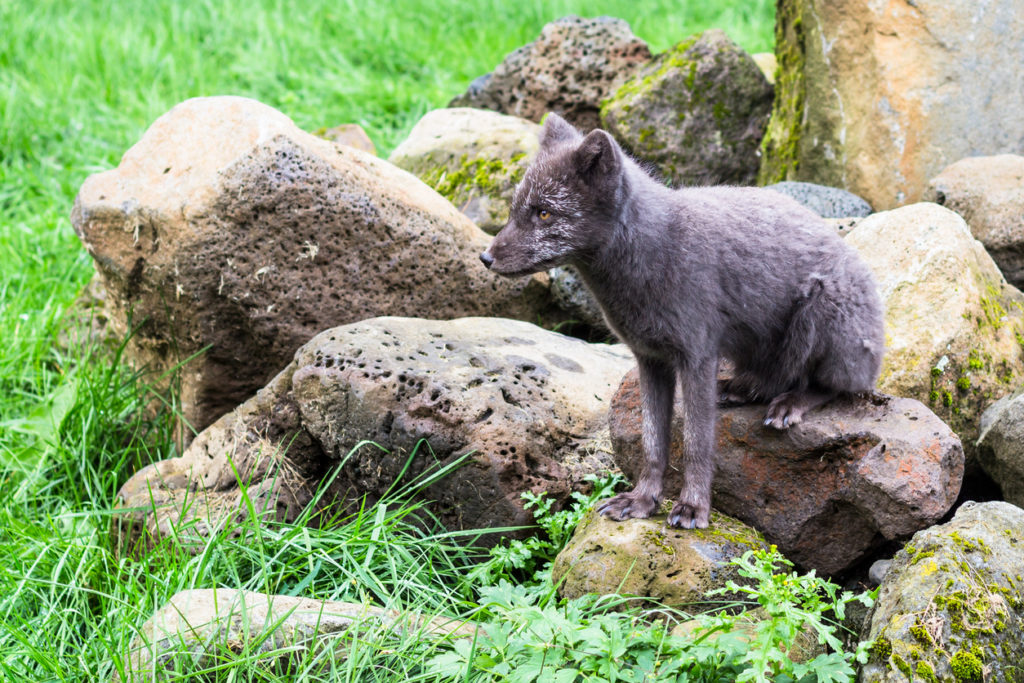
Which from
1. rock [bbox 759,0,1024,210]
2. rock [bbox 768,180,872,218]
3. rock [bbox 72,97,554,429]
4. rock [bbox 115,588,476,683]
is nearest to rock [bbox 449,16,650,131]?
rock [bbox 759,0,1024,210]

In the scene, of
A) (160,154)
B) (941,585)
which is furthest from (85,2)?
(941,585)

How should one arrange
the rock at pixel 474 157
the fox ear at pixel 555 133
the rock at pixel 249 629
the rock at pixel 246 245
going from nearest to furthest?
the rock at pixel 249 629
the fox ear at pixel 555 133
the rock at pixel 246 245
the rock at pixel 474 157

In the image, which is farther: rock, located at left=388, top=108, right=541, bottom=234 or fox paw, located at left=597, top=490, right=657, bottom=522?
rock, located at left=388, top=108, right=541, bottom=234

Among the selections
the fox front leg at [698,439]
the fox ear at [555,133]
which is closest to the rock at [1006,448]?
the fox front leg at [698,439]

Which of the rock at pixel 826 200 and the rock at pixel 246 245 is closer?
the rock at pixel 246 245

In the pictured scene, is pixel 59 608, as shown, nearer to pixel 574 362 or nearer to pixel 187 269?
pixel 187 269

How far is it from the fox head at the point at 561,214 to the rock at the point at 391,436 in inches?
40.0

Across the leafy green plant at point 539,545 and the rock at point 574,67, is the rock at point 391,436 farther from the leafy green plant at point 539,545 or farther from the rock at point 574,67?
the rock at point 574,67

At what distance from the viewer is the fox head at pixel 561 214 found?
4047 mm

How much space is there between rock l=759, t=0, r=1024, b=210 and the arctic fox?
278 centimetres

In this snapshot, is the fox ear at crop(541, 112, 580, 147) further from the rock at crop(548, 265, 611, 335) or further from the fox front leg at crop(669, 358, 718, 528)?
the rock at crop(548, 265, 611, 335)

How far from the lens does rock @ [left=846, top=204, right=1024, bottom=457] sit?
16.0 feet

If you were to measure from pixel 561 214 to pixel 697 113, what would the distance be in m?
4.00

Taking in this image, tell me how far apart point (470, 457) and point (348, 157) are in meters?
2.38
